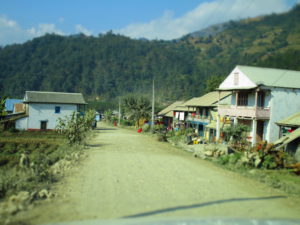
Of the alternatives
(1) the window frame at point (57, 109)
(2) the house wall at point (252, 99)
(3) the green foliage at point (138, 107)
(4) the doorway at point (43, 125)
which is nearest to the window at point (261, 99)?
(2) the house wall at point (252, 99)

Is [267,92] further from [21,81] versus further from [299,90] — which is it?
[21,81]

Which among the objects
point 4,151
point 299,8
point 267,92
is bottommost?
point 4,151

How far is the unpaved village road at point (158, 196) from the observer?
26.5ft

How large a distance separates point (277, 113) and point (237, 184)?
14.7 metres

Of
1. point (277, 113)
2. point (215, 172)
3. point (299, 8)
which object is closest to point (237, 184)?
point (215, 172)

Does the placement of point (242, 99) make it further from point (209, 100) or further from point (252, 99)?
point (209, 100)

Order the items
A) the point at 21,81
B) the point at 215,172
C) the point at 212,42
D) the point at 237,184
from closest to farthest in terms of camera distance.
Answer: the point at 237,184 → the point at 215,172 → the point at 21,81 → the point at 212,42

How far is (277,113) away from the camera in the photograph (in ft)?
81.9

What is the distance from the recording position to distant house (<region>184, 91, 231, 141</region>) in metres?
32.9

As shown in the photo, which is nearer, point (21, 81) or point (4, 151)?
point (4, 151)

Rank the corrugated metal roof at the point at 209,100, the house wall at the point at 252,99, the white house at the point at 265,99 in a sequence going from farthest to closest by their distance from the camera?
1. the corrugated metal roof at the point at 209,100
2. the house wall at the point at 252,99
3. the white house at the point at 265,99

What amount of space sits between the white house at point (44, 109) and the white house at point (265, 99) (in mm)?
24514

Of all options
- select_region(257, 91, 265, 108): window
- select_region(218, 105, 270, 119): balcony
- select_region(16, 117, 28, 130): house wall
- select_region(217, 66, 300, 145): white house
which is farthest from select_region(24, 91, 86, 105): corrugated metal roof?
select_region(257, 91, 265, 108): window

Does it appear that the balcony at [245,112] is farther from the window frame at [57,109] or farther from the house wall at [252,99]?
the window frame at [57,109]
